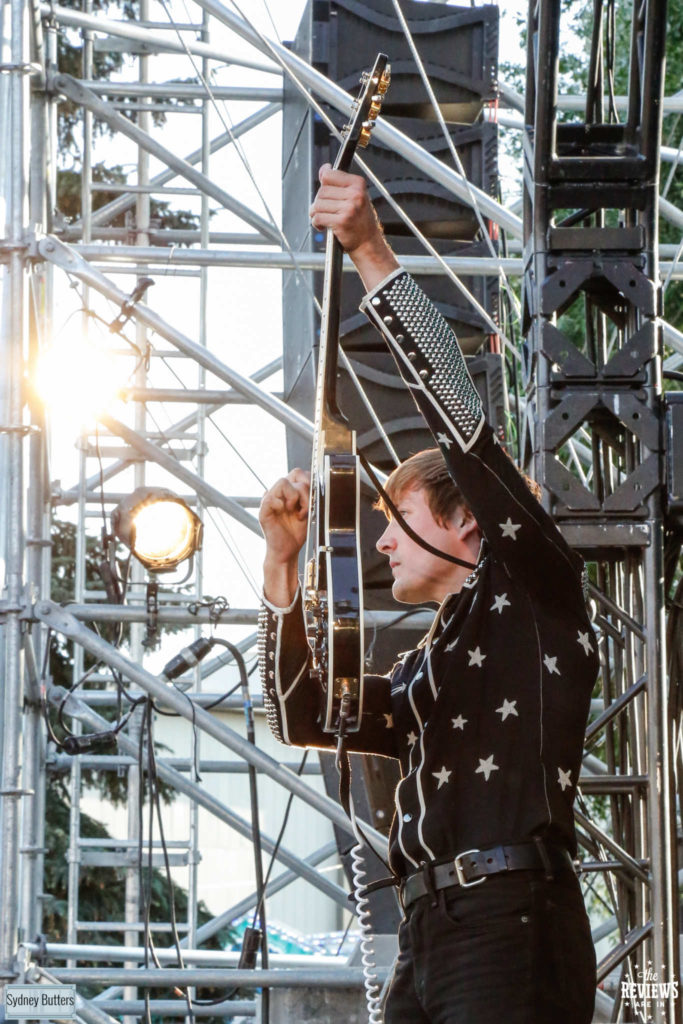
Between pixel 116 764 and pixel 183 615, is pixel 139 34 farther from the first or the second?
pixel 116 764

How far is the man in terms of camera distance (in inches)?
86.7

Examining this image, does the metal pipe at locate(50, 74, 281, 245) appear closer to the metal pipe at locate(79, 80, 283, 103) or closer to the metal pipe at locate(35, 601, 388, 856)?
the metal pipe at locate(79, 80, 283, 103)

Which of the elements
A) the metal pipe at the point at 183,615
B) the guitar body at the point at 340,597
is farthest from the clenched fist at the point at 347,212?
the metal pipe at the point at 183,615

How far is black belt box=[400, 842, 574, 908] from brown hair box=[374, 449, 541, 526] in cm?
56

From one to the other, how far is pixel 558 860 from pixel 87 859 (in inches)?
190

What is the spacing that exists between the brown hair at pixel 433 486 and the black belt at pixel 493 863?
0.56 m

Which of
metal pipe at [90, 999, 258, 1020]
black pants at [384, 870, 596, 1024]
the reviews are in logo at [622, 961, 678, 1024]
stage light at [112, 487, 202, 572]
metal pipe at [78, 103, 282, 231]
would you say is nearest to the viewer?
black pants at [384, 870, 596, 1024]

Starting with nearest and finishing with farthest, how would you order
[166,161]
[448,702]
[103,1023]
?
[448,702] → [103,1023] → [166,161]

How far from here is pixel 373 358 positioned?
5.97m

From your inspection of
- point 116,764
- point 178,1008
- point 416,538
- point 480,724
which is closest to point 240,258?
point 116,764

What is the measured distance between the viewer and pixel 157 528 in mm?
5207

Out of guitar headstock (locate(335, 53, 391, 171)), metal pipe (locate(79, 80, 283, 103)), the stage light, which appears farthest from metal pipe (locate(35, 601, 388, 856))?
metal pipe (locate(79, 80, 283, 103))

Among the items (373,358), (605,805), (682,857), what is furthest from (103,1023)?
(605,805)

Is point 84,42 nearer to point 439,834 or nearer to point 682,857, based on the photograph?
point 682,857
